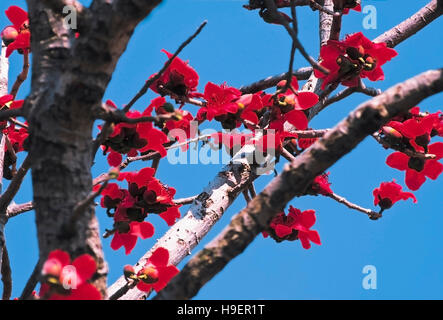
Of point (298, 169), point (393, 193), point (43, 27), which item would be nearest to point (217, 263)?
point (298, 169)

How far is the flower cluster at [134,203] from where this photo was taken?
8.19 ft

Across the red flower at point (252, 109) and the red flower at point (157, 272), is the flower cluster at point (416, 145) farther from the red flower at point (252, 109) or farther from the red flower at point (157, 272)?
the red flower at point (157, 272)

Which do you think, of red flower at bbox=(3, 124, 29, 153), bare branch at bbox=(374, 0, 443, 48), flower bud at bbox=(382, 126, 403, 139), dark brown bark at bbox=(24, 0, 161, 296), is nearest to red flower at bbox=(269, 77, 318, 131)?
flower bud at bbox=(382, 126, 403, 139)

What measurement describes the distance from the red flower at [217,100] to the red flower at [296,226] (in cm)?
62

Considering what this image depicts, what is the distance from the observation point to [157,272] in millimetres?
2340

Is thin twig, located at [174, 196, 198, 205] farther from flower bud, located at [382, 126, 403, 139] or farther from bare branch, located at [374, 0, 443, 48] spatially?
bare branch, located at [374, 0, 443, 48]

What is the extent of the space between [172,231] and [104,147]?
497 mm

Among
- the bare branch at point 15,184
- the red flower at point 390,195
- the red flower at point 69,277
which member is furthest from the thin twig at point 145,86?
the red flower at point 390,195

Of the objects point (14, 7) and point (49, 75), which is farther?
point (14, 7)

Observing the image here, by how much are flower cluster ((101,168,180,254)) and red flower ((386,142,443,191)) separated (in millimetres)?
1089

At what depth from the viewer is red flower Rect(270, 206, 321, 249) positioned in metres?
2.79

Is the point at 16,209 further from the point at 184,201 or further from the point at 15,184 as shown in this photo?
the point at 184,201
